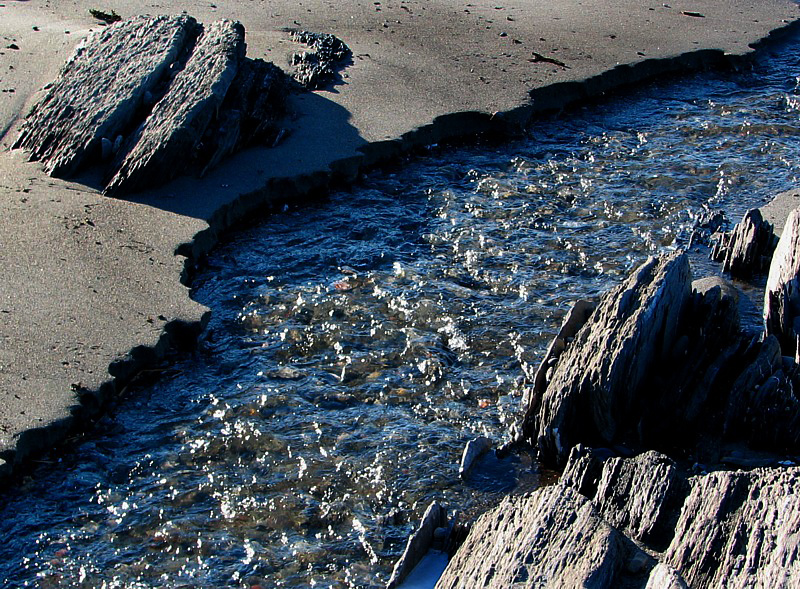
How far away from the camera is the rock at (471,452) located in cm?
451

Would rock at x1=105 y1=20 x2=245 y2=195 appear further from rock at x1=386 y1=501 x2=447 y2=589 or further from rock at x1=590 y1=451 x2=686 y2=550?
rock at x1=590 y1=451 x2=686 y2=550

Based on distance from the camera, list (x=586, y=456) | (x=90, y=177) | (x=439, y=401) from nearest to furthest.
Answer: (x=586, y=456), (x=439, y=401), (x=90, y=177)

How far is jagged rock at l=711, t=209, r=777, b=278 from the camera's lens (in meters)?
6.39

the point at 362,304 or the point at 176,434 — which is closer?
the point at 176,434

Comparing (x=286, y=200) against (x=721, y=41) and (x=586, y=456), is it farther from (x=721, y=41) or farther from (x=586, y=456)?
(x=721, y=41)

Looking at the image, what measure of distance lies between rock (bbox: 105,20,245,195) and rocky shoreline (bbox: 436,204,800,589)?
11.2 ft

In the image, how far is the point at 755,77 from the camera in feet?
31.8

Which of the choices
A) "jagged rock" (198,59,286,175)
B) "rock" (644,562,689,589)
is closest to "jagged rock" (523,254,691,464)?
"rock" (644,562,689,589)

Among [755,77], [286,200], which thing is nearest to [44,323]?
[286,200]

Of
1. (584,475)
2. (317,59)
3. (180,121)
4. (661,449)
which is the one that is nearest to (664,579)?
(584,475)

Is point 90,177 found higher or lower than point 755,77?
lower

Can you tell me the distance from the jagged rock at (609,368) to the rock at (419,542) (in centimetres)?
86

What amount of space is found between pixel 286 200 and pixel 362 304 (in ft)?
5.10

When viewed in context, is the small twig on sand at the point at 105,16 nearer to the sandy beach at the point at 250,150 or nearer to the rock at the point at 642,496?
the sandy beach at the point at 250,150
